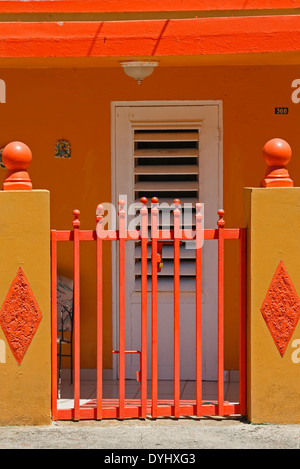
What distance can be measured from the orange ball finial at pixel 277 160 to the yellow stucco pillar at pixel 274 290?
0.24ft

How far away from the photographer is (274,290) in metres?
6.61

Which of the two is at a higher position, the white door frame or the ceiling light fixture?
the ceiling light fixture

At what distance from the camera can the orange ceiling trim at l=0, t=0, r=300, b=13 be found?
717cm

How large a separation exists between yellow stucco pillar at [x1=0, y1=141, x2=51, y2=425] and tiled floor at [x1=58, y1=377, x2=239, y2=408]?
2.92 ft

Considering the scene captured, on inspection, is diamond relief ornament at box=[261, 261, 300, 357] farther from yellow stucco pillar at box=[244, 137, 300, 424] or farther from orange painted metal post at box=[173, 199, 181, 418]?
orange painted metal post at box=[173, 199, 181, 418]

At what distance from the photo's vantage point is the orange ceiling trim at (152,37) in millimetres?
7133

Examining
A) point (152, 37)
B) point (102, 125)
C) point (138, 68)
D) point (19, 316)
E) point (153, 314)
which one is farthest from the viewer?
point (102, 125)

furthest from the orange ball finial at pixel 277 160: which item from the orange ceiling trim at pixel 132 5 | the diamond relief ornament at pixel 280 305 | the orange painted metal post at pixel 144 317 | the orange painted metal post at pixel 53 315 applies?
the orange painted metal post at pixel 53 315

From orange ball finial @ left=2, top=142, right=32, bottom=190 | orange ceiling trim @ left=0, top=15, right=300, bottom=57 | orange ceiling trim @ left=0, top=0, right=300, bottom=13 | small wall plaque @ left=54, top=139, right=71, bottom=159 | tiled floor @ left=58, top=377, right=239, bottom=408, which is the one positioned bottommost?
tiled floor @ left=58, top=377, right=239, bottom=408

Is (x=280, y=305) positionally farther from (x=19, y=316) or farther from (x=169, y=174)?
(x=169, y=174)

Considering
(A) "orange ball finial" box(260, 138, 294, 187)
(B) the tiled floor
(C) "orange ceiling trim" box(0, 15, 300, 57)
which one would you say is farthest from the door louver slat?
(A) "orange ball finial" box(260, 138, 294, 187)

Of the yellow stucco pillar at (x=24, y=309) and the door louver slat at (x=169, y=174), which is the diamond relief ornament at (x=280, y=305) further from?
the door louver slat at (x=169, y=174)

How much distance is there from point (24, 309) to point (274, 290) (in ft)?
6.14

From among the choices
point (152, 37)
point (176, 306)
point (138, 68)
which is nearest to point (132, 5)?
point (152, 37)
